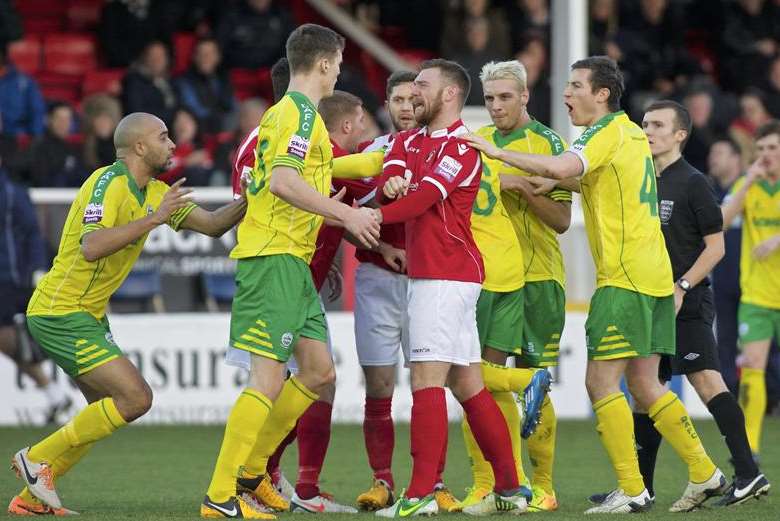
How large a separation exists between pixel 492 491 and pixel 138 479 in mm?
2531

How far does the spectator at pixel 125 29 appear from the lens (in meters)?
15.8

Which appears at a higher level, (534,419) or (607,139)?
(607,139)

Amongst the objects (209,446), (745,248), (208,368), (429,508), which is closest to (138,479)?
(209,446)

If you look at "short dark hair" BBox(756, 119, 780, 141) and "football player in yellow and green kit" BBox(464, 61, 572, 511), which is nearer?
"football player in yellow and green kit" BBox(464, 61, 572, 511)

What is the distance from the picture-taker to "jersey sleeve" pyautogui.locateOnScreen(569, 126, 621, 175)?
22.9 feet

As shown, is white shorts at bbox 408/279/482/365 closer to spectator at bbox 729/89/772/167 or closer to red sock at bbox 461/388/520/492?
red sock at bbox 461/388/520/492

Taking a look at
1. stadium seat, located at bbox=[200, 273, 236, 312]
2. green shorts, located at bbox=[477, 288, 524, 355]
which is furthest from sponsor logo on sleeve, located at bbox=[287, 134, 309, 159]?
stadium seat, located at bbox=[200, 273, 236, 312]

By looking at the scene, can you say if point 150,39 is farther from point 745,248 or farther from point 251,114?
point 745,248

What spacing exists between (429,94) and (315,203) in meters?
0.81

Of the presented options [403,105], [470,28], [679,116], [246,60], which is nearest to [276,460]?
[403,105]

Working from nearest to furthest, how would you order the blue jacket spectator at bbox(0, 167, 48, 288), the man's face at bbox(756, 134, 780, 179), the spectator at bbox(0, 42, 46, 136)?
the man's face at bbox(756, 134, 780, 179) → the blue jacket spectator at bbox(0, 167, 48, 288) → the spectator at bbox(0, 42, 46, 136)

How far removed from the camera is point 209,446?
429 inches

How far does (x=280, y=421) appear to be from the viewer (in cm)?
711

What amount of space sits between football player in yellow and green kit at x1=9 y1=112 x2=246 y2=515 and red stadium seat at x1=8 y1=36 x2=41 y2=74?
9.39 meters
